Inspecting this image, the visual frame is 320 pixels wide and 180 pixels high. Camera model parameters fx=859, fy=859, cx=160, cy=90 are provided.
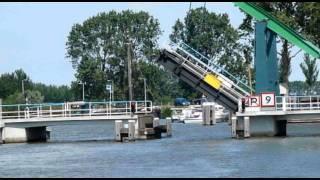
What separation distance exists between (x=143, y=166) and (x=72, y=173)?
2728 millimetres

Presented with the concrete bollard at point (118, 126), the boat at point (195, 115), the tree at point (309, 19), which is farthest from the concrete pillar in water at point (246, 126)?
the boat at point (195, 115)

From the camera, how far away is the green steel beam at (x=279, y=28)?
43094 mm

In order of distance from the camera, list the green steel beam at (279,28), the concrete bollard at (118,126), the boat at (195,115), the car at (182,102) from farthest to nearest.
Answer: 1. the car at (182,102)
2. the boat at (195,115)
3. the concrete bollard at (118,126)
4. the green steel beam at (279,28)

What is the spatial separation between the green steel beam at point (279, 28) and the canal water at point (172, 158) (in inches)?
176

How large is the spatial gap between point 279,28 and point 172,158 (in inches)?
565

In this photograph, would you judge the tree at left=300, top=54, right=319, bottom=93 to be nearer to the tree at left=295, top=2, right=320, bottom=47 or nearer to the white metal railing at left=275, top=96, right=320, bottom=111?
the tree at left=295, top=2, right=320, bottom=47

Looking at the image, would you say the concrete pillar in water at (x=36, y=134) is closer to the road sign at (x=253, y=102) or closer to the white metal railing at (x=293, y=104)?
the road sign at (x=253, y=102)

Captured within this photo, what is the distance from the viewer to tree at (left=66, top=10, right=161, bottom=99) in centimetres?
10275

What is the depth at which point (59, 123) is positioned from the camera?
1781 inches

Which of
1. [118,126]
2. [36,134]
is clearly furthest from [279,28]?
[36,134]

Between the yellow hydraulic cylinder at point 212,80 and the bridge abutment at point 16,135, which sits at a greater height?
the yellow hydraulic cylinder at point 212,80

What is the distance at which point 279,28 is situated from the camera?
142ft

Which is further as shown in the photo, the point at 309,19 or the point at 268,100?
the point at 309,19

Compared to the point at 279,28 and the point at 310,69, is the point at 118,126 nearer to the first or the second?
the point at 279,28
